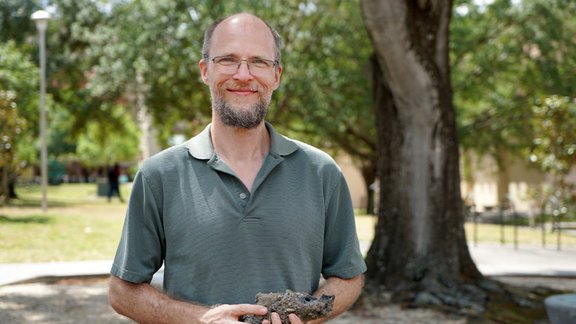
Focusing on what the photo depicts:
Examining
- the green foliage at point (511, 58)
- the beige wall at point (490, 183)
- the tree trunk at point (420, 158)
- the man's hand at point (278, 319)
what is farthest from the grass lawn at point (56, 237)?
the beige wall at point (490, 183)

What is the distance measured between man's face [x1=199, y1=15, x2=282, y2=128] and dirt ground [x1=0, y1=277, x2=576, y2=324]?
20.8 feet

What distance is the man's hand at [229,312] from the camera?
6.17 feet

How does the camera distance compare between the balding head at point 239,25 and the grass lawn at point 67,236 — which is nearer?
the balding head at point 239,25

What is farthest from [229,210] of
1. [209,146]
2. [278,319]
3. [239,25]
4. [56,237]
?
[56,237]

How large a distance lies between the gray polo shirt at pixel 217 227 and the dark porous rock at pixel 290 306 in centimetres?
14

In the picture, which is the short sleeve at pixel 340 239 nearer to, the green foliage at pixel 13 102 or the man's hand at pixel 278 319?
the man's hand at pixel 278 319

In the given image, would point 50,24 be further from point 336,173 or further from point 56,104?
point 336,173

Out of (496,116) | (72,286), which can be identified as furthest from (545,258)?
(496,116)

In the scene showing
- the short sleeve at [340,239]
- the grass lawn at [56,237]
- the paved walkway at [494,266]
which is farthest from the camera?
the grass lawn at [56,237]

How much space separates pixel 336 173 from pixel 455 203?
7.24m

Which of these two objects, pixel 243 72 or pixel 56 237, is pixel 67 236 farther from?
pixel 243 72

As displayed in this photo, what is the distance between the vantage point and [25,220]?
67.8 feet

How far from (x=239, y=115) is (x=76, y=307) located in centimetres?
755

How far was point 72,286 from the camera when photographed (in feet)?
34.8
